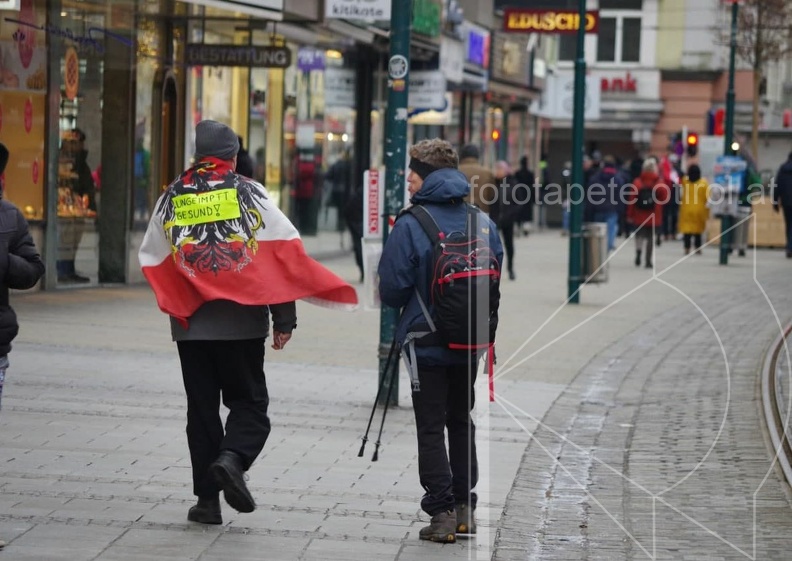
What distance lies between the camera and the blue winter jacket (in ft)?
22.0

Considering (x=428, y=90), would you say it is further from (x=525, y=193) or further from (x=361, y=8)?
(x=525, y=193)

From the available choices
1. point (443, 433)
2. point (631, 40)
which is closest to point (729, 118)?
point (443, 433)

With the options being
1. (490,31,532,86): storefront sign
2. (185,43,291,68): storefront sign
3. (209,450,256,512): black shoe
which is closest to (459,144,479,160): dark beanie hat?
(185,43,291,68): storefront sign

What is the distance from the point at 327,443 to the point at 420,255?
103 inches

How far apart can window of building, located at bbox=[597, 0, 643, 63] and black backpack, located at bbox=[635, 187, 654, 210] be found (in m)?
27.6

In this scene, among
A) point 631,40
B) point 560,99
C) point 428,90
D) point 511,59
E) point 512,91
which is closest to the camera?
point 428,90

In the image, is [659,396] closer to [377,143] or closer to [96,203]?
[96,203]

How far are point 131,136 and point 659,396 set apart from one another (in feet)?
30.0

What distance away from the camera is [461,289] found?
6.58m

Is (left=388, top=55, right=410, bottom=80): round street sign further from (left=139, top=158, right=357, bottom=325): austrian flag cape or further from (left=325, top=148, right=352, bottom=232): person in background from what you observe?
(left=325, top=148, right=352, bottom=232): person in background

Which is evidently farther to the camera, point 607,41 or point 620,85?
point 607,41

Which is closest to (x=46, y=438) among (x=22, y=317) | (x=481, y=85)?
(x=22, y=317)

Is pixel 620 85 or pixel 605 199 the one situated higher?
pixel 620 85

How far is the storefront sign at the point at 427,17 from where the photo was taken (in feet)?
83.6
